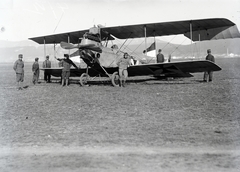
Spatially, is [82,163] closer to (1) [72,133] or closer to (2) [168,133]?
(1) [72,133]

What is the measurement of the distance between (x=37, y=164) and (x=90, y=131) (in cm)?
161

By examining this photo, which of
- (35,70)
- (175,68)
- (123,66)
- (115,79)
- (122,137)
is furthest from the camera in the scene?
(35,70)

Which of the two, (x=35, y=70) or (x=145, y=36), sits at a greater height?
(x=145, y=36)

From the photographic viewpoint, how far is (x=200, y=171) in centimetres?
341

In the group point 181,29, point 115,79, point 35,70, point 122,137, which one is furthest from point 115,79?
point 122,137

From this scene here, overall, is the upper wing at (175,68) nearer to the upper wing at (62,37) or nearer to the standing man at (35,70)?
the upper wing at (62,37)

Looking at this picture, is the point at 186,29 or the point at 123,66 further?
the point at 186,29

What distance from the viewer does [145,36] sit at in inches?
529

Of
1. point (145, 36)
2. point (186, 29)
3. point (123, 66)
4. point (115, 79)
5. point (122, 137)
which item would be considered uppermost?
point (186, 29)

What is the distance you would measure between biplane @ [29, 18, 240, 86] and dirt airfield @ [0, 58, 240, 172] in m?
5.06

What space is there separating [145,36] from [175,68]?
7.04ft

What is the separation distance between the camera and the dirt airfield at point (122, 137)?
3697mm

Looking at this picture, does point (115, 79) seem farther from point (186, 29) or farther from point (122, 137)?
point (122, 137)

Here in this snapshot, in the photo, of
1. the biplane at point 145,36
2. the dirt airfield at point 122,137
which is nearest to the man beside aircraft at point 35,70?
the biplane at point 145,36
